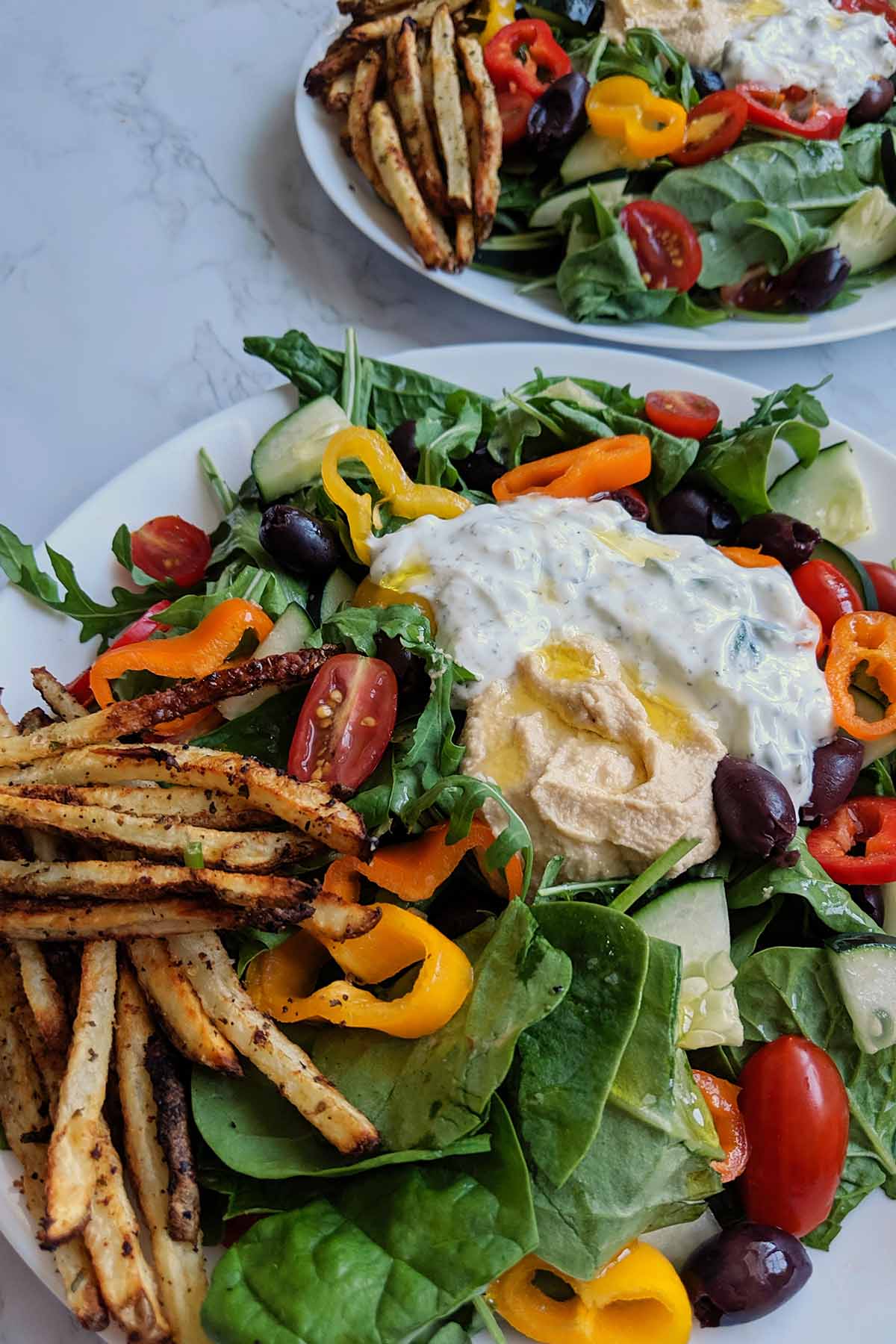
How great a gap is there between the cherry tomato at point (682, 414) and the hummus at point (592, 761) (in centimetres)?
97

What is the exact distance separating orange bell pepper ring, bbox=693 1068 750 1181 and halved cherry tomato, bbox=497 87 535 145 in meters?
3.26

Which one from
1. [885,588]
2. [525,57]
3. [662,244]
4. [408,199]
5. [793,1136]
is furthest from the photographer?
[525,57]

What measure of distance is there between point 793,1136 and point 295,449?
81.4 inches

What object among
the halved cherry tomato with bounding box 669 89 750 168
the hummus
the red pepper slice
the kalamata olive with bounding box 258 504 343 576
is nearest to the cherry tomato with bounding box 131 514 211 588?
the kalamata olive with bounding box 258 504 343 576

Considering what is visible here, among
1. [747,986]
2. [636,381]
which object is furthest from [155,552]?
[747,986]

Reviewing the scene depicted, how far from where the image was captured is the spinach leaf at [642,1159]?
2.09 meters

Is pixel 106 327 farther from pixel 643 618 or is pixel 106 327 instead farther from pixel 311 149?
pixel 643 618

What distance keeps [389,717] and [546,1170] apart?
38.6 inches

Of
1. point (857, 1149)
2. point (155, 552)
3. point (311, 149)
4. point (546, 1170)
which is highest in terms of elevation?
point (311, 149)

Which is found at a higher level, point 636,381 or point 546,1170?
point 636,381

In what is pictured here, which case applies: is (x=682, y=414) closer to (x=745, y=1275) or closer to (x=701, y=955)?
(x=701, y=955)

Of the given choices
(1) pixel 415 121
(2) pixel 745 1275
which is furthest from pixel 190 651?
(1) pixel 415 121

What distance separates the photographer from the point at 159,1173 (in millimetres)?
2094

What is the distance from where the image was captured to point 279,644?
9.00ft
